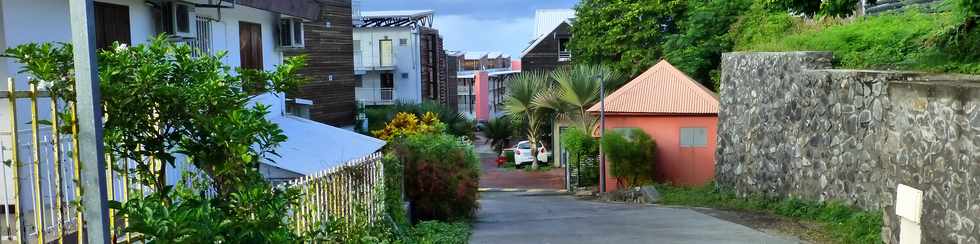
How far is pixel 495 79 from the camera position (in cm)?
7150

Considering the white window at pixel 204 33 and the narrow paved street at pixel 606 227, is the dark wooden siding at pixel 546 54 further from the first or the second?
the white window at pixel 204 33

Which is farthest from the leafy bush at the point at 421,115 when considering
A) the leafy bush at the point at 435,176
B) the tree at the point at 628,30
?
the leafy bush at the point at 435,176

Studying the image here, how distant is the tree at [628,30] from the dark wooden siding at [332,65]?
9.22m

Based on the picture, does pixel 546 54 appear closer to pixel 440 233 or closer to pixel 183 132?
pixel 440 233

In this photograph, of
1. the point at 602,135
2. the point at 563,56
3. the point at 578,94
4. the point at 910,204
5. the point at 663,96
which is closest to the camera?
the point at 910,204

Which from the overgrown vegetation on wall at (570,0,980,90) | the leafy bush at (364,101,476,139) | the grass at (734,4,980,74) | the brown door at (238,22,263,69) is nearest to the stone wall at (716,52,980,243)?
the grass at (734,4,980,74)

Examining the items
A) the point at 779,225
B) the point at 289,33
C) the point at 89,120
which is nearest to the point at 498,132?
the point at 289,33

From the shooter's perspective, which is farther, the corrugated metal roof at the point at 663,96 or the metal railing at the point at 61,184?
the corrugated metal roof at the point at 663,96

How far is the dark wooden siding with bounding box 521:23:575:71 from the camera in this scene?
4816cm

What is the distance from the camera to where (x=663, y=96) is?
74.7 ft

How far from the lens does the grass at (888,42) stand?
10.1 metres

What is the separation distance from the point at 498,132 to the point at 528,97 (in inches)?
609

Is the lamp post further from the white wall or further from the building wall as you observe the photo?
the white wall

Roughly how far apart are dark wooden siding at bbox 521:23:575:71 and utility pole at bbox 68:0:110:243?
44952 millimetres
